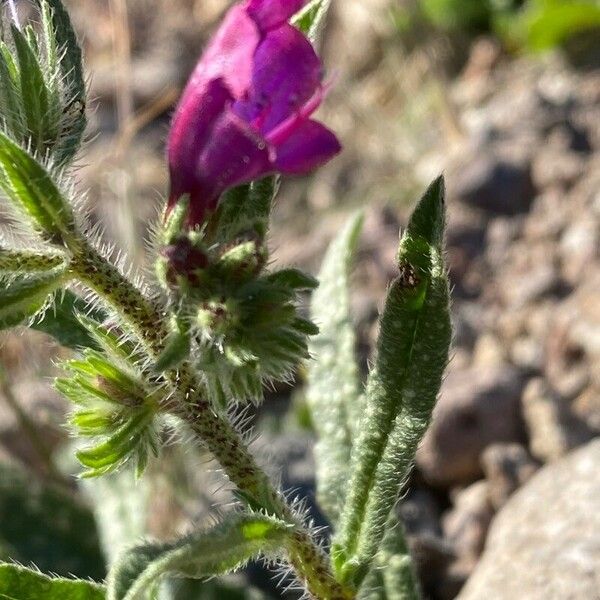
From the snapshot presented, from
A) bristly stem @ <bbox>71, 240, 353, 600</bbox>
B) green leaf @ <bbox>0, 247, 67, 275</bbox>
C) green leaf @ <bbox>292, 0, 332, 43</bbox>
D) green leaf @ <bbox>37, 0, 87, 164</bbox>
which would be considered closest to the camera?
green leaf @ <bbox>0, 247, 67, 275</bbox>

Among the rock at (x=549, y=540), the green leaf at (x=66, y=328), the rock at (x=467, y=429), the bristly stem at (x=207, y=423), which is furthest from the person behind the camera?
the rock at (x=467, y=429)

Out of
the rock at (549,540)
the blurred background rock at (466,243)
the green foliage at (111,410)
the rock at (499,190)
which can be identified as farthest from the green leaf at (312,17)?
the rock at (499,190)

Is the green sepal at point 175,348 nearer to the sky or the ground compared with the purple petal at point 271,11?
nearer to the ground

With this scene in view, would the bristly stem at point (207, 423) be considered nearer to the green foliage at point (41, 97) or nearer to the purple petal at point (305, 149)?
the green foliage at point (41, 97)

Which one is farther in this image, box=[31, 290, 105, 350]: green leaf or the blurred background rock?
the blurred background rock

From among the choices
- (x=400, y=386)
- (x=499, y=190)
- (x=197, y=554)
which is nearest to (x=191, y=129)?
(x=400, y=386)

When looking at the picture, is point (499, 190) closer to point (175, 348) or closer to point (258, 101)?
point (258, 101)

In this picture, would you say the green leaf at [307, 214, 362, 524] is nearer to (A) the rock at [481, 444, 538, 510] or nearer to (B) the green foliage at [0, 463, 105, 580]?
(A) the rock at [481, 444, 538, 510]

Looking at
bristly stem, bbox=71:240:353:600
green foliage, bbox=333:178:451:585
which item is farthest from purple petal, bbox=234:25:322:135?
bristly stem, bbox=71:240:353:600

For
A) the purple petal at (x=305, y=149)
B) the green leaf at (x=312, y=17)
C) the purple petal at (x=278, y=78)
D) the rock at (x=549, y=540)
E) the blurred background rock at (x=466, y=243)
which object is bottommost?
the blurred background rock at (x=466, y=243)
